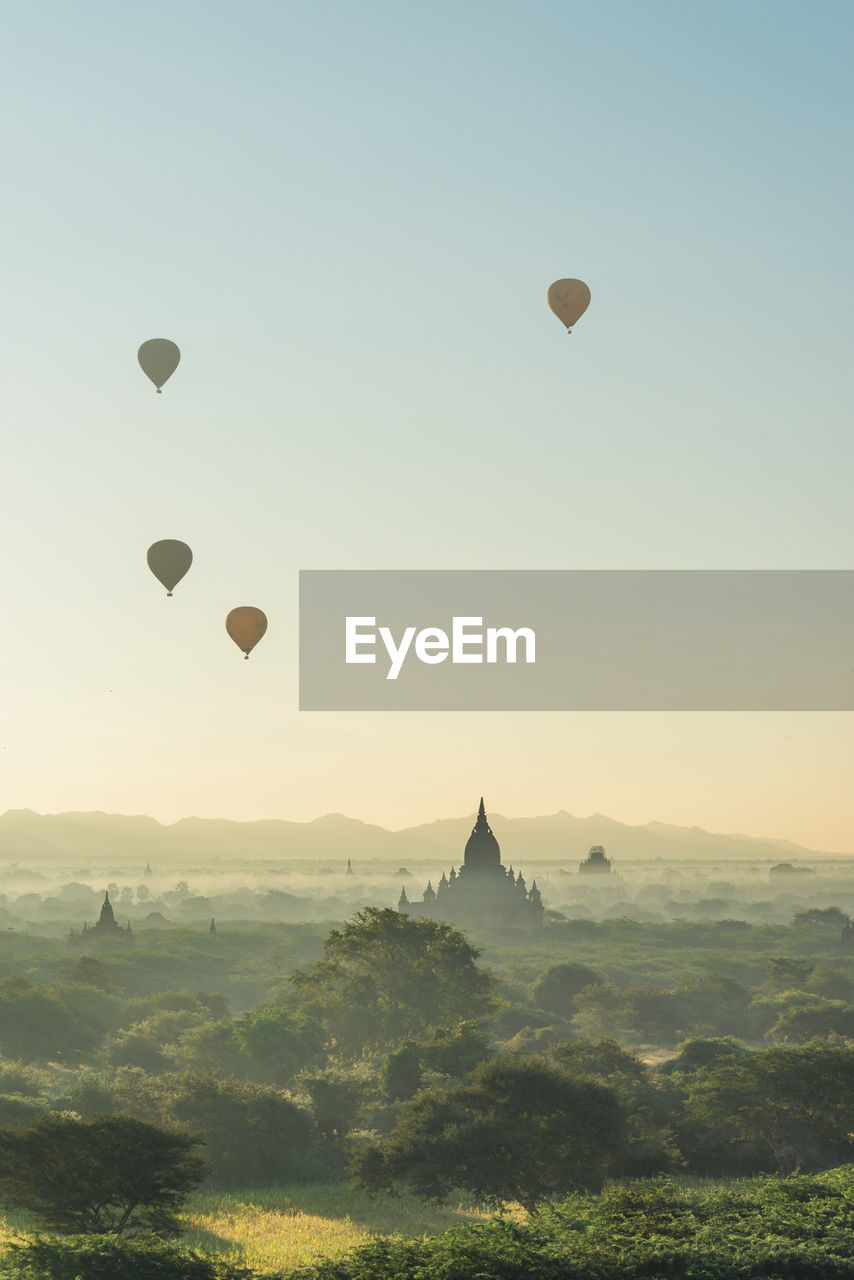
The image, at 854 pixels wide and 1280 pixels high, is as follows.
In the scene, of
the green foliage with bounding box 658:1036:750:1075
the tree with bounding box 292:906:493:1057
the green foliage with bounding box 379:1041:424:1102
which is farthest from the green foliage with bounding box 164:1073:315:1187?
the tree with bounding box 292:906:493:1057

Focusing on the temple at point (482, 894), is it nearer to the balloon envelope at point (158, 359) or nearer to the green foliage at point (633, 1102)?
the green foliage at point (633, 1102)

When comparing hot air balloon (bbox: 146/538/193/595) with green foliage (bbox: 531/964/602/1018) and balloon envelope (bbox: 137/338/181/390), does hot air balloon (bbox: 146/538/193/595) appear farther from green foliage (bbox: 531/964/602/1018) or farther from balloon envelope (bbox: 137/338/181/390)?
green foliage (bbox: 531/964/602/1018)

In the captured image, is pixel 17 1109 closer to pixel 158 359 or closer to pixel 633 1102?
pixel 633 1102

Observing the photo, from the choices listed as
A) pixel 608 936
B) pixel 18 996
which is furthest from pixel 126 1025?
pixel 608 936

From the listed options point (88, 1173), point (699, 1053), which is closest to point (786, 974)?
point (699, 1053)

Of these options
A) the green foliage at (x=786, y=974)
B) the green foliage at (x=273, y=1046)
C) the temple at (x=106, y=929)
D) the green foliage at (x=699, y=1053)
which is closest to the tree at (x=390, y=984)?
the green foliage at (x=273, y=1046)

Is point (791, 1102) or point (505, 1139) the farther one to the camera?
point (791, 1102)
